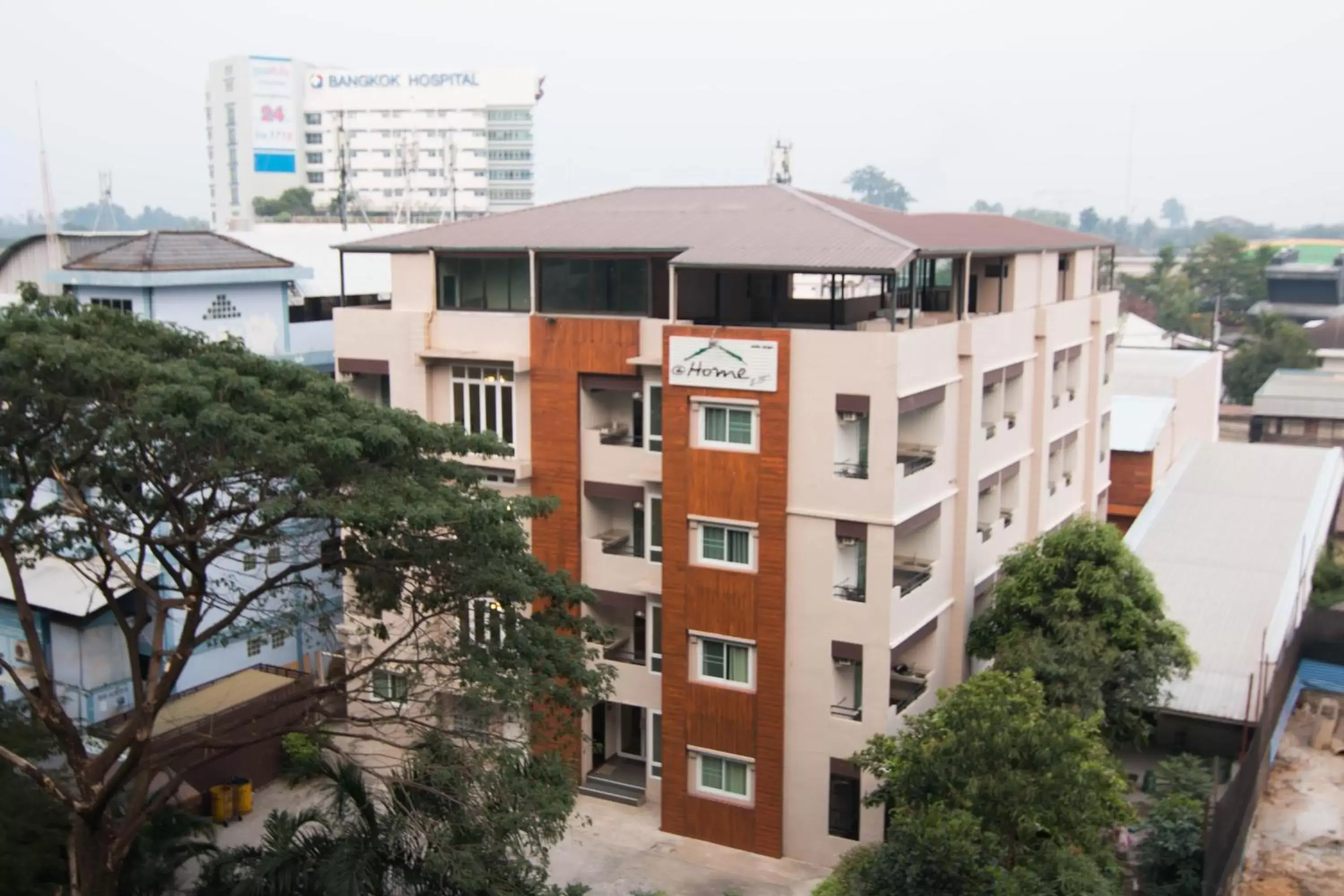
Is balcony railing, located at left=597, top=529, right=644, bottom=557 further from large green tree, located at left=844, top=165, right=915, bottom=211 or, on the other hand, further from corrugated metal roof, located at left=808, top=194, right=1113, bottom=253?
large green tree, located at left=844, top=165, right=915, bottom=211

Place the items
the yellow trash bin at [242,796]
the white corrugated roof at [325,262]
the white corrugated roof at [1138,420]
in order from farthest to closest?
1. the white corrugated roof at [1138,420]
2. the white corrugated roof at [325,262]
3. the yellow trash bin at [242,796]

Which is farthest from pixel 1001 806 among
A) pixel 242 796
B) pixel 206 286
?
pixel 206 286

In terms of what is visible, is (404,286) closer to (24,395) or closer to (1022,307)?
(24,395)

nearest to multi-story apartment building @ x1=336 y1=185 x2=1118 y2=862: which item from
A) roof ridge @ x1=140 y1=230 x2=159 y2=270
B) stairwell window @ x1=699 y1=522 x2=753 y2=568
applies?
stairwell window @ x1=699 y1=522 x2=753 y2=568

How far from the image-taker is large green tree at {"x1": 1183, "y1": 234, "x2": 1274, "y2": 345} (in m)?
103

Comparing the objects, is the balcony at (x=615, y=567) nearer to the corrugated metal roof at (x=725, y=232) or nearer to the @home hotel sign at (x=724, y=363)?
the @home hotel sign at (x=724, y=363)

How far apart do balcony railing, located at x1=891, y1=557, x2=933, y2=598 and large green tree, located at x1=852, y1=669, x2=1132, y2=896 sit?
4.10m

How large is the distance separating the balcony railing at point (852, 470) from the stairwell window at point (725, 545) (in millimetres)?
1900

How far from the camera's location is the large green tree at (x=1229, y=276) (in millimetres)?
103125

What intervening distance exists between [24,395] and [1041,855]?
13928 mm

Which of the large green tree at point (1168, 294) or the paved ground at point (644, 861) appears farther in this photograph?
the large green tree at point (1168, 294)

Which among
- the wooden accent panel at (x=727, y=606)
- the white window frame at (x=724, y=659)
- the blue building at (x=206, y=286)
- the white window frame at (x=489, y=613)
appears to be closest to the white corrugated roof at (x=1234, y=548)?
the wooden accent panel at (x=727, y=606)

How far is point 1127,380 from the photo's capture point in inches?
1710

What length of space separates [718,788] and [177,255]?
58.0 ft
